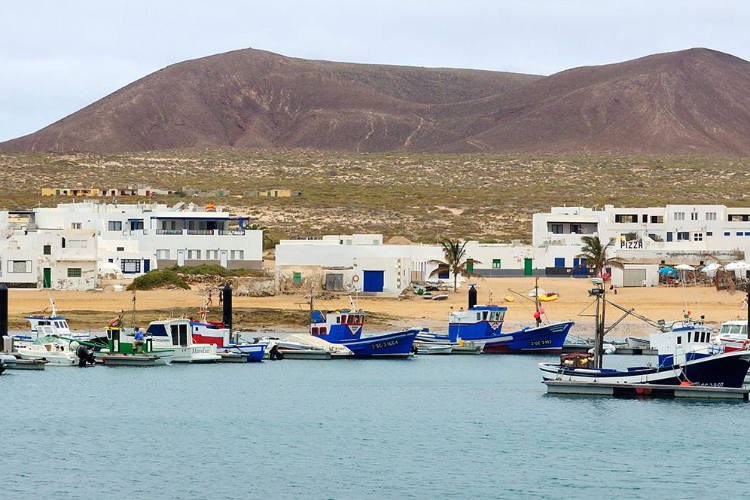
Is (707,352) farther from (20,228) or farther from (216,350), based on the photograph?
(20,228)

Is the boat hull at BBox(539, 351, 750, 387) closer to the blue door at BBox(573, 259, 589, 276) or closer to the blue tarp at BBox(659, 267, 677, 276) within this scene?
the blue tarp at BBox(659, 267, 677, 276)

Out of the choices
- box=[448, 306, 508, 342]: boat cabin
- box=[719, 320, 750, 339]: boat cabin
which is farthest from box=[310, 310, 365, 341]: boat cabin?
box=[719, 320, 750, 339]: boat cabin

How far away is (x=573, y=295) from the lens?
325 feet

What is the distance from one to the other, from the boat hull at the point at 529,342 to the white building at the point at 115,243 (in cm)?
3321

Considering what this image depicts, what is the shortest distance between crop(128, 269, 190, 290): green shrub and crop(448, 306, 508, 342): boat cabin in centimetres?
2508

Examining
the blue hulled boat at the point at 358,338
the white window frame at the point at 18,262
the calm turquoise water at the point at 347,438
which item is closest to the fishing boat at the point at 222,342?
the calm turquoise water at the point at 347,438

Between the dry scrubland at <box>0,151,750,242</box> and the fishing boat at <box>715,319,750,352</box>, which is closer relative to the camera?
the fishing boat at <box>715,319,750,352</box>

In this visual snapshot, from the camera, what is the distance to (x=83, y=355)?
68.0m

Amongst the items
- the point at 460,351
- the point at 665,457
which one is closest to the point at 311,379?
the point at 460,351

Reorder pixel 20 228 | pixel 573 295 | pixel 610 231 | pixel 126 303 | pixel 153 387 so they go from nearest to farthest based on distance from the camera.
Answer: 1. pixel 153 387
2. pixel 126 303
3. pixel 573 295
4. pixel 20 228
5. pixel 610 231

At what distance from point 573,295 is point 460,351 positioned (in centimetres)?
2140

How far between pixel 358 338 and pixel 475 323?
331 inches

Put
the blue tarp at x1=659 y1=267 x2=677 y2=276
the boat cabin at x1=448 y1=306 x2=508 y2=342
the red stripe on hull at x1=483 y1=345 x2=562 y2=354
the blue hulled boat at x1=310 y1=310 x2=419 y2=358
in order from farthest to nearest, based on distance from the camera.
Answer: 1. the blue tarp at x1=659 y1=267 x2=677 y2=276
2. the boat cabin at x1=448 y1=306 x2=508 y2=342
3. the red stripe on hull at x1=483 y1=345 x2=562 y2=354
4. the blue hulled boat at x1=310 y1=310 x2=419 y2=358

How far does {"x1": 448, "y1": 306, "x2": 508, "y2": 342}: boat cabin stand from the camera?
80.1 metres
